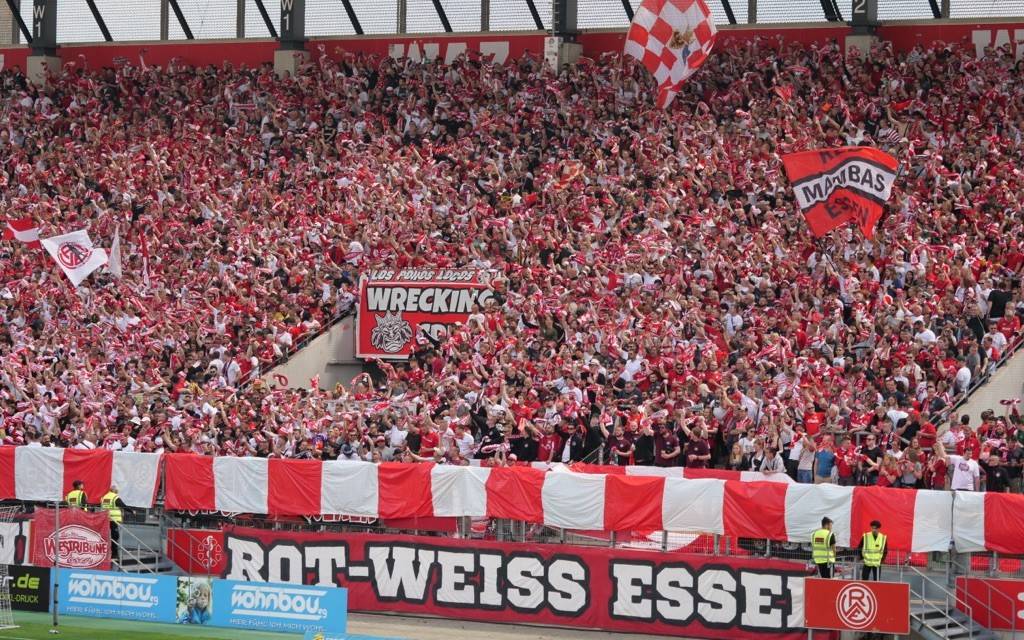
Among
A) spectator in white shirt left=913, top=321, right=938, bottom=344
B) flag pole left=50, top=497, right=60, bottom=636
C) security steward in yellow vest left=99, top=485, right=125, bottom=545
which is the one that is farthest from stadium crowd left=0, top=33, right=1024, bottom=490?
flag pole left=50, top=497, right=60, bottom=636

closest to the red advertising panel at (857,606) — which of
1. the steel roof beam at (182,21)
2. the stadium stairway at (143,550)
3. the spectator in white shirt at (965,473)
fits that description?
the spectator in white shirt at (965,473)

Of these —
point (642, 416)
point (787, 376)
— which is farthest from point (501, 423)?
point (787, 376)

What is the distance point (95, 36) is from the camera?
50.7 metres

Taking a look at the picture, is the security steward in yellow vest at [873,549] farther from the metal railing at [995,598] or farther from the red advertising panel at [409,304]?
the red advertising panel at [409,304]

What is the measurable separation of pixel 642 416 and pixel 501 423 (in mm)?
2579

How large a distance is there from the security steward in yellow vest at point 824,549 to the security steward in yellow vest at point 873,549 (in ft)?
1.36

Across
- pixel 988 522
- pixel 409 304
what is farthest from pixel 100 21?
pixel 988 522

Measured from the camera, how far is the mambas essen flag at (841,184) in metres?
30.3

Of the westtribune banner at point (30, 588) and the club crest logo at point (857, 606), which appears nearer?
the club crest logo at point (857, 606)

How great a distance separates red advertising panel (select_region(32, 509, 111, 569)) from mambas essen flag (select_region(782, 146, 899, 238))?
13.4 m

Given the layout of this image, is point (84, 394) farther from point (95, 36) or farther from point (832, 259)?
point (95, 36)

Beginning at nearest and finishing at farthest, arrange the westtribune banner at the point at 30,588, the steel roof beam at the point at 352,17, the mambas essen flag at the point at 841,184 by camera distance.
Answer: the westtribune banner at the point at 30,588 → the mambas essen flag at the point at 841,184 → the steel roof beam at the point at 352,17

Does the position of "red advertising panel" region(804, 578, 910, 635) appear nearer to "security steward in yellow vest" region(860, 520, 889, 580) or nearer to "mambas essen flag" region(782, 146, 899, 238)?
"security steward in yellow vest" region(860, 520, 889, 580)

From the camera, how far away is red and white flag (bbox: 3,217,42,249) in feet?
135
